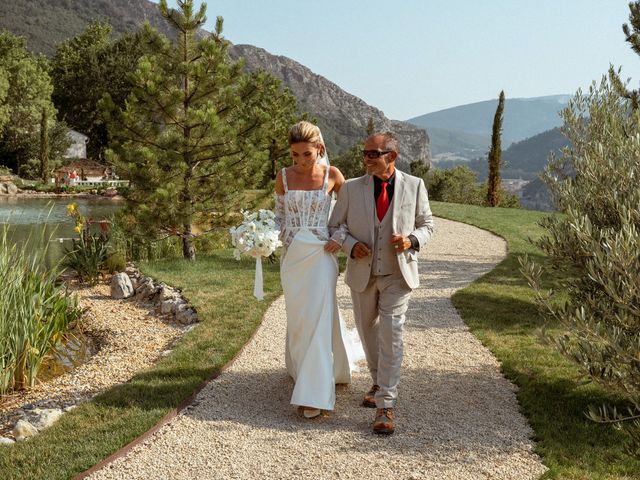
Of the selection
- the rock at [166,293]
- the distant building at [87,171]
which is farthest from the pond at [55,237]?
the distant building at [87,171]

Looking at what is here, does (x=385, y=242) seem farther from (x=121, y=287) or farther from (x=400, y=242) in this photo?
(x=121, y=287)

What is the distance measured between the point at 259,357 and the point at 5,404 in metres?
2.37

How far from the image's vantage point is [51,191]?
3903 cm

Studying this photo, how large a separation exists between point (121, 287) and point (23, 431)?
5238mm

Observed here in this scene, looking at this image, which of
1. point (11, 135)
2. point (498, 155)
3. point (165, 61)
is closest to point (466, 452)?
point (165, 61)

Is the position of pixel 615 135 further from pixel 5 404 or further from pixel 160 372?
pixel 5 404

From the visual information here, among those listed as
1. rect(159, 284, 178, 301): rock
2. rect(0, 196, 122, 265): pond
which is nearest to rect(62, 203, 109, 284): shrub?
rect(0, 196, 122, 265): pond

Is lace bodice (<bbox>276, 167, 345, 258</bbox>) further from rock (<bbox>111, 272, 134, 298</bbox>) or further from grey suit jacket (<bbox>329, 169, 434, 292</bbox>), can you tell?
rock (<bbox>111, 272, 134, 298</bbox>)

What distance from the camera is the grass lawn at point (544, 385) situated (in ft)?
13.2

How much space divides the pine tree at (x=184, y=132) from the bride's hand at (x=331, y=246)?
7465 millimetres

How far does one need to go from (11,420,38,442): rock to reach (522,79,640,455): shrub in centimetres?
386

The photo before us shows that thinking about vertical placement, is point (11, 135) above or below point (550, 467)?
above

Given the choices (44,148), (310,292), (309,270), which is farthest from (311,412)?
(44,148)

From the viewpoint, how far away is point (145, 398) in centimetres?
519
